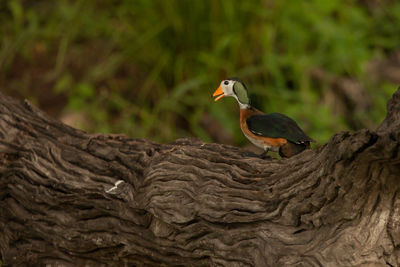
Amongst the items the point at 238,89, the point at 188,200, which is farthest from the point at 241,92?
the point at 188,200

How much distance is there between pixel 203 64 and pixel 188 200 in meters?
2.55

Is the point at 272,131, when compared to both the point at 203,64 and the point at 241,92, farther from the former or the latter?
the point at 203,64

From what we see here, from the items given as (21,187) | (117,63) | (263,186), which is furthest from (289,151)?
(117,63)

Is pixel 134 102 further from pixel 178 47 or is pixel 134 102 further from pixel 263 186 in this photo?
pixel 263 186

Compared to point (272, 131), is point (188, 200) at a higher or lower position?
lower

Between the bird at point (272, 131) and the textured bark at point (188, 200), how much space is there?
0.07 metres

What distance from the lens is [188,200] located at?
225 centimetres

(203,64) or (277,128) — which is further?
(203,64)

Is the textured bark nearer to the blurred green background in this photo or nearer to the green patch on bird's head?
the green patch on bird's head

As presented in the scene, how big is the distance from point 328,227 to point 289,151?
1.14ft

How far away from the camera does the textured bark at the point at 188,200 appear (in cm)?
185

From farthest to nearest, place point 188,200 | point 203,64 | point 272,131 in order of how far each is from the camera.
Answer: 1. point 203,64
2. point 188,200
3. point 272,131

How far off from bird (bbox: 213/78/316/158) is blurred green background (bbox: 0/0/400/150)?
2022 millimetres

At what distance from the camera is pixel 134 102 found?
4992 millimetres
